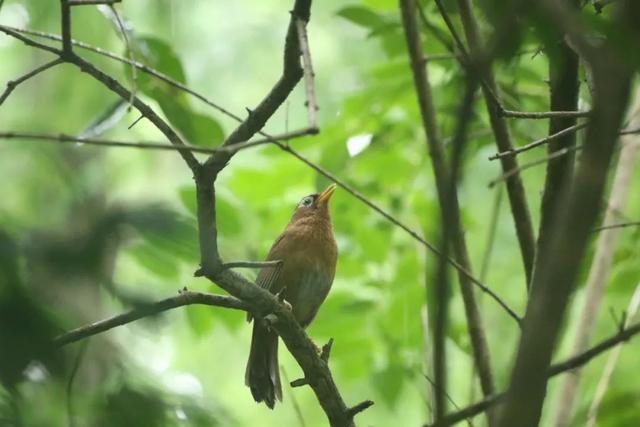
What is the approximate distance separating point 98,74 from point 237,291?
76 cm

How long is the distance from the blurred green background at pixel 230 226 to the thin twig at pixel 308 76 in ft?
1.06

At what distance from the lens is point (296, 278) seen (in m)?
5.29

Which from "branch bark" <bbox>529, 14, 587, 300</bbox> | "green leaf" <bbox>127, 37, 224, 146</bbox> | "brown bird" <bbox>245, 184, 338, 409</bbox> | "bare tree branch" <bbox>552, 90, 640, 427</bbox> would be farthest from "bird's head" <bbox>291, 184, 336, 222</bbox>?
"branch bark" <bbox>529, 14, 587, 300</bbox>

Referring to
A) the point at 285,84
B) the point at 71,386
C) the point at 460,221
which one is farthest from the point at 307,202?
the point at 71,386

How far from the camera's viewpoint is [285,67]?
8.04 feet

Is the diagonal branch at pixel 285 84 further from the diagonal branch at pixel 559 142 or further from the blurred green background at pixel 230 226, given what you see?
the diagonal branch at pixel 559 142

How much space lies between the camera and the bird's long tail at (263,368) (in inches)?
189

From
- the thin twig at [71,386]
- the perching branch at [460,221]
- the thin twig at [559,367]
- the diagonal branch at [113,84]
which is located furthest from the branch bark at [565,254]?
the perching branch at [460,221]

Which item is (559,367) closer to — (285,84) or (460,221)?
(285,84)

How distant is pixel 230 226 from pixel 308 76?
6.59ft

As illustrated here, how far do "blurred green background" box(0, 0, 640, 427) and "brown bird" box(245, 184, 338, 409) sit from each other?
138 millimetres

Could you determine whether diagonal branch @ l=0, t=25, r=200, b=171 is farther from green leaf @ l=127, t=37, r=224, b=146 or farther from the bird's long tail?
the bird's long tail

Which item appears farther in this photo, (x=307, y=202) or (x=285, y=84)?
(x=307, y=202)

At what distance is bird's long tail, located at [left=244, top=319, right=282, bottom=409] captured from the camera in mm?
4789
